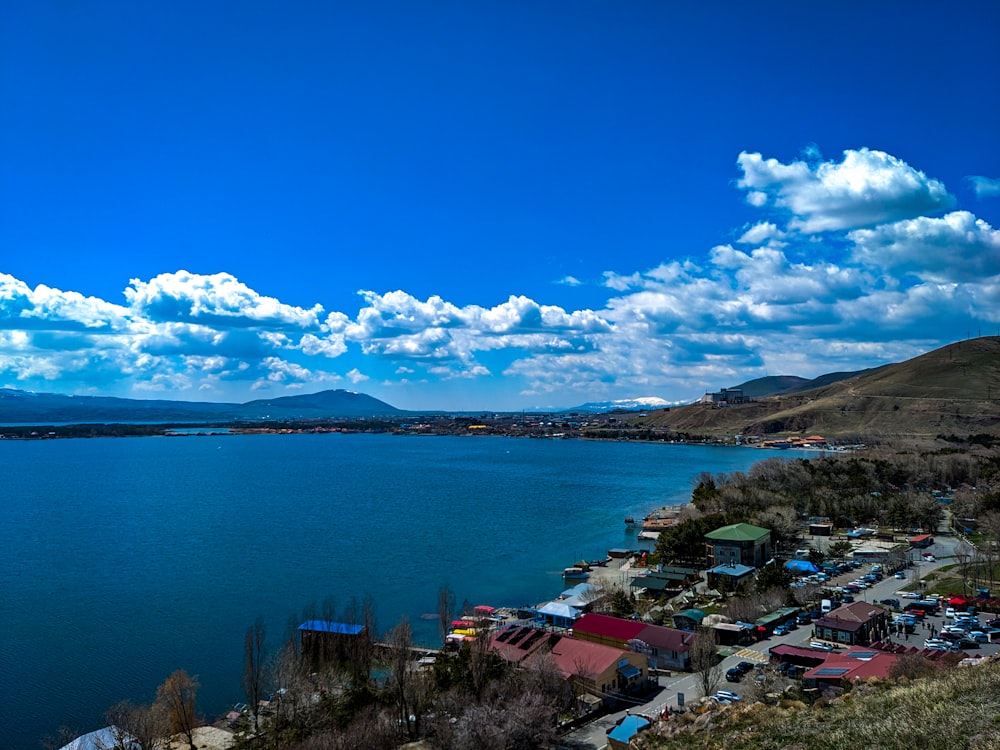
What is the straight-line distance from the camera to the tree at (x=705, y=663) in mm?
17453

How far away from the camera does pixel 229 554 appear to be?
129ft

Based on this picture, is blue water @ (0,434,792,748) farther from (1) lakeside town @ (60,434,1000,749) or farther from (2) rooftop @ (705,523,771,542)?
(2) rooftop @ (705,523,771,542)

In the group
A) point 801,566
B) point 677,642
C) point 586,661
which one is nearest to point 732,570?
point 801,566

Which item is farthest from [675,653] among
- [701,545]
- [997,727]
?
[701,545]

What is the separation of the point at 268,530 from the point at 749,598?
32.4 metres

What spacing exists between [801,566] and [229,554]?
97.9 ft

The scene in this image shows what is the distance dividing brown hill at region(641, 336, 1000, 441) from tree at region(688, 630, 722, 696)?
315 feet

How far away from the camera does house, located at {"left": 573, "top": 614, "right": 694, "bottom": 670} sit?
20.4m

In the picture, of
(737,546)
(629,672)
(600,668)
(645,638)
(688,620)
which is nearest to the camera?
(600,668)

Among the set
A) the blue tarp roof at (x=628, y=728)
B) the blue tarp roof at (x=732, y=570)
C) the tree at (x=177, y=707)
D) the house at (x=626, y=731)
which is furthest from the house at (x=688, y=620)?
the tree at (x=177, y=707)

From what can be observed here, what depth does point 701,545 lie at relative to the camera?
3506cm

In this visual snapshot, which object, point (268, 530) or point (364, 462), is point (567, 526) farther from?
point (364, 462)

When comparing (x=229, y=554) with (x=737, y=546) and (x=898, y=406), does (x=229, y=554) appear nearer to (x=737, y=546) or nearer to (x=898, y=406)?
(x=737, y=546)

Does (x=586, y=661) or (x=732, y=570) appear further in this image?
(x=732, y=570)
